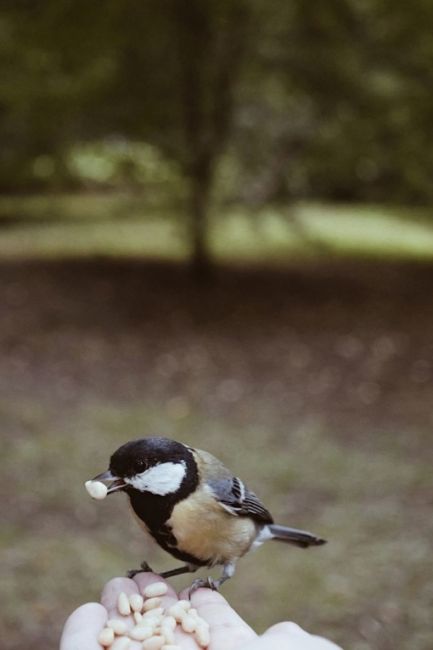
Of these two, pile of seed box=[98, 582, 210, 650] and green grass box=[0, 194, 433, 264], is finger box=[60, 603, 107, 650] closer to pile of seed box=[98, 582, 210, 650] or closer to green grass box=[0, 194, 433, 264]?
pile of seed box=[98, 582, 210, 650]

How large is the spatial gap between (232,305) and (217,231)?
173cm

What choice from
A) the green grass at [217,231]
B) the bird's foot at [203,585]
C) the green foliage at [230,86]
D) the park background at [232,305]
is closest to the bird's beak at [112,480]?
the bird's foot at [203,585]

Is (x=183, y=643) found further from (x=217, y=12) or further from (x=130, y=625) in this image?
(x=217, y=12)

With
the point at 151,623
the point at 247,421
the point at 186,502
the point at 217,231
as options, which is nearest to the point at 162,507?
the point at 186,502

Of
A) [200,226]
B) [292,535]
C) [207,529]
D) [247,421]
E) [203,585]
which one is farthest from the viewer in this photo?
[200,226]

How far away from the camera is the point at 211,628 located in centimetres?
186

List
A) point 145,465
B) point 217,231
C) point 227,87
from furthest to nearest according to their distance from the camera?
point 217,231
point 227,87
point 145,465

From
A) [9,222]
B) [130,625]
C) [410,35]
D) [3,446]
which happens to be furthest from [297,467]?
[9,222]

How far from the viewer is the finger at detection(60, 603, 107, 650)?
173cm

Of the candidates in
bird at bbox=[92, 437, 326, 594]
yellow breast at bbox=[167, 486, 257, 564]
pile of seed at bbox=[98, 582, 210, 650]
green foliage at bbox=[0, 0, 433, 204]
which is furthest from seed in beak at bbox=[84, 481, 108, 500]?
green foliage at bbox=[0, 0, 433, 204]

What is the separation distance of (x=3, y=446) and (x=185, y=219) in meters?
4.85

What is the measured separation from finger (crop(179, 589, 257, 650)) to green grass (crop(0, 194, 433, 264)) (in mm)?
7806

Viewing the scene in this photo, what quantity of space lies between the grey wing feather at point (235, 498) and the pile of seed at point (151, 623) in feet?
0.75

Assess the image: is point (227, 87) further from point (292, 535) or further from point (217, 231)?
point (292, 535)
